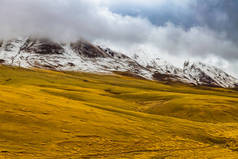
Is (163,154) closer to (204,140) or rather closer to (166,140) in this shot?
(166,140)

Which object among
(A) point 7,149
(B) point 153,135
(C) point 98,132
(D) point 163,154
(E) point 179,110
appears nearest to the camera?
(A) point 7,149

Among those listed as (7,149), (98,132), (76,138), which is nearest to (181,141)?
(98,132)

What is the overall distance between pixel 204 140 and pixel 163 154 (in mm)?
12755

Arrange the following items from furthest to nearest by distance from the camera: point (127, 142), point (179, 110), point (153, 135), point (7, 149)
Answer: point (179, 110)
point (153, 135)
point (127, 142)
point (7, 149)

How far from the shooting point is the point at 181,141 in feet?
122

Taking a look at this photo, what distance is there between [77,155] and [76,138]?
213 inches

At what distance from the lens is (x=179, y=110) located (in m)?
68.9

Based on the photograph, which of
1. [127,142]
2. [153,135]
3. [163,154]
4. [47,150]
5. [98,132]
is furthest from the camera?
[153,135]

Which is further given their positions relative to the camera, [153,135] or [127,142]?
[153,135]

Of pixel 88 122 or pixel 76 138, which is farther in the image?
pixel 88 122

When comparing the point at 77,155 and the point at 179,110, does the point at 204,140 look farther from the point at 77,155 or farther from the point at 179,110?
the point at 179,110

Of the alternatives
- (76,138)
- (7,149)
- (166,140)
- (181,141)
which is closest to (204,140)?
(181,141)

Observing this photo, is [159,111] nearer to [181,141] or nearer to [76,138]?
[181,141]

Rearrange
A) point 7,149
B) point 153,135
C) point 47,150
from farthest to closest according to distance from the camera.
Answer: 1. point 153,135
2. point 47,150
3. point 7,149
